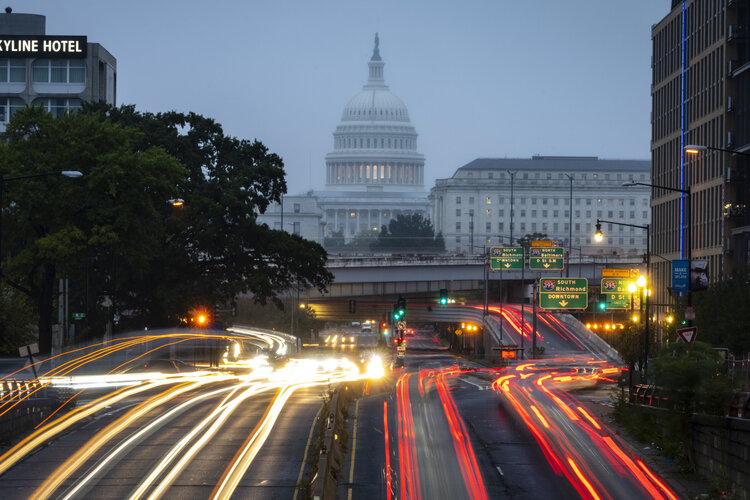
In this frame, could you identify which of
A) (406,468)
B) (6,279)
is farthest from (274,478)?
(6,279)

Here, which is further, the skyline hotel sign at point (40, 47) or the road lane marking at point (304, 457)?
the skyline hotel sign at point (40, 47)

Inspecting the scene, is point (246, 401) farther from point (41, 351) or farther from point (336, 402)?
point (41, 351)

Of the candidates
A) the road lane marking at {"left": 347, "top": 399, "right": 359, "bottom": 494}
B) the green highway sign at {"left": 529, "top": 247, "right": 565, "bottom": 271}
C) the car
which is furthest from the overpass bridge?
the road lane marking at {"left": 347, "top": 399, "right": 359, "bottom": 494}

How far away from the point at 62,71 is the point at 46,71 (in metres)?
Result: 1.42

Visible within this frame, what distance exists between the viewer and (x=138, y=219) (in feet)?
210

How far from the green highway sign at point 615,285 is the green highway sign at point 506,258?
41.1ft

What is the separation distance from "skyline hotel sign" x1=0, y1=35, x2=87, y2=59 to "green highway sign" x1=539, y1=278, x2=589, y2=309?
44.6 m

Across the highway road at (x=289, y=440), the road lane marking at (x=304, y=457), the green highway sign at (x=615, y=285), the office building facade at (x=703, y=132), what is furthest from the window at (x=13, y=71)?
the road lane marking at (x=304, y=457)

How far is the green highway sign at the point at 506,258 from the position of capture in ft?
311

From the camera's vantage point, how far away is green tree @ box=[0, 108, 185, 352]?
59.5 meters

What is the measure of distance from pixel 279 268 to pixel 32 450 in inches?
1953

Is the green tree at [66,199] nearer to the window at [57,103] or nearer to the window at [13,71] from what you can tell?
the window at [57,103]

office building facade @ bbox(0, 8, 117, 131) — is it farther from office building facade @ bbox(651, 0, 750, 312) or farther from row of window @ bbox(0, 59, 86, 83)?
office building facade @ bbox(651, 0, 750, 312)

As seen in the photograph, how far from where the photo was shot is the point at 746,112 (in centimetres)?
7862
